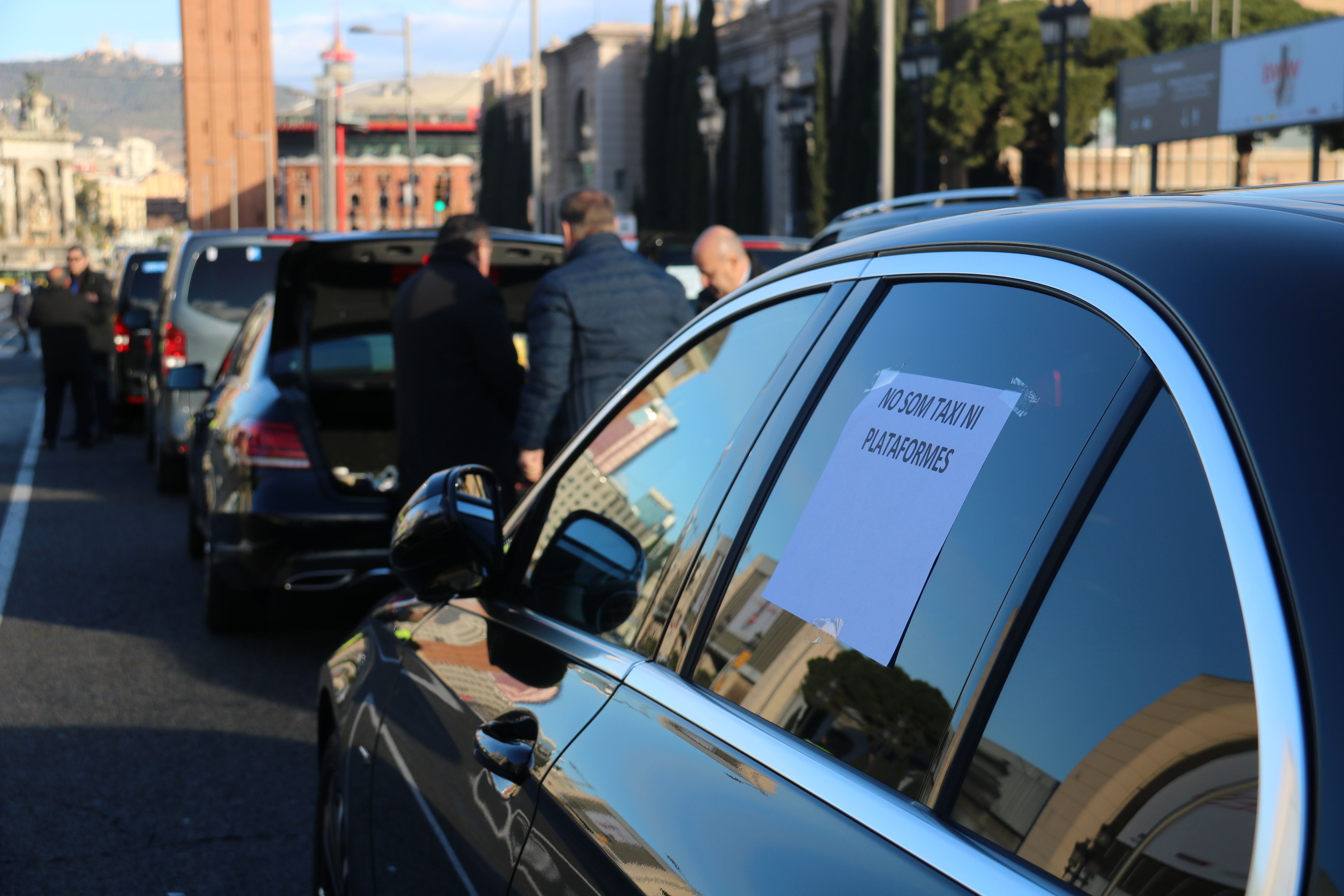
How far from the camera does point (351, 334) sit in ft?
22.6

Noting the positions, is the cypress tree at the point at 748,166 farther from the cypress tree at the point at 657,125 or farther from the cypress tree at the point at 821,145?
the cypress tree at the point at 821,145

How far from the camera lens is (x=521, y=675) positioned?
2.08m

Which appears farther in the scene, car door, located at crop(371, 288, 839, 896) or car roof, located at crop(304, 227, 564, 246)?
car roof, located at crop(304, 227, 564, 246)

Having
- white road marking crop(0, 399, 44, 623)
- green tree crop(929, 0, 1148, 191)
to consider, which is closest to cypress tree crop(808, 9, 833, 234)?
green tree crop(929, 0, 1148, 191)

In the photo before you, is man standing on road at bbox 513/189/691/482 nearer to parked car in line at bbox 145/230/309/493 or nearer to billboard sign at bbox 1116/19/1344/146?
parked car in line at bbox 145/230/309/493

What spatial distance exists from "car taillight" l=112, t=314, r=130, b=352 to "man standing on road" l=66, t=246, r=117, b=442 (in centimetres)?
6

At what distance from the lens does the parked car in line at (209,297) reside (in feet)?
37.4

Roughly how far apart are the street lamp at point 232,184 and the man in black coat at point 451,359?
90242 millimetres

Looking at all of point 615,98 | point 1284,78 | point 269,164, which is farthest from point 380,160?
point 1284,78

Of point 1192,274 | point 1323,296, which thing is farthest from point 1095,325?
point 1323,296

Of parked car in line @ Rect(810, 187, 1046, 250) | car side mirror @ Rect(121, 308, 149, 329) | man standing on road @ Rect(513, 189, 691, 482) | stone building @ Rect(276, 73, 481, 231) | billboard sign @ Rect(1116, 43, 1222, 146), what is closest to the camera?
man standing on road @ Rect(513, 189, 691, 482)

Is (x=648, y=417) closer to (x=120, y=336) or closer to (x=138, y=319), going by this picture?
(x=138, y=319)

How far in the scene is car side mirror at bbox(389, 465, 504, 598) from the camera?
7.66 feet

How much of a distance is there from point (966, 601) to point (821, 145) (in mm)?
46619
